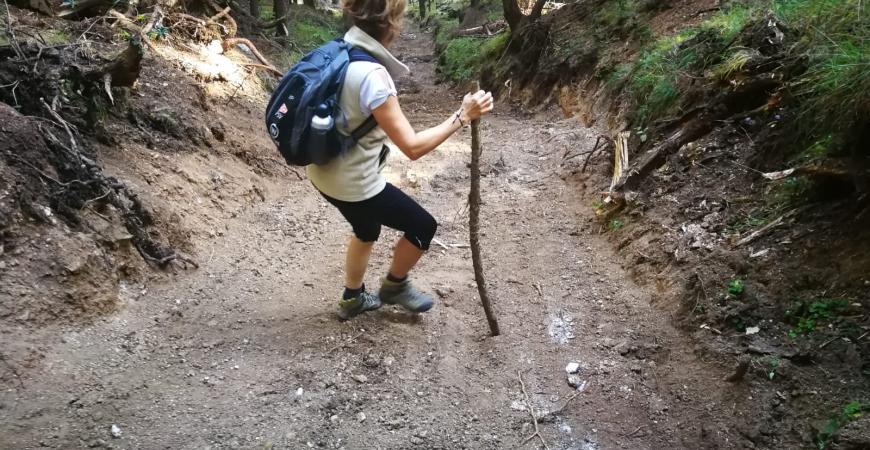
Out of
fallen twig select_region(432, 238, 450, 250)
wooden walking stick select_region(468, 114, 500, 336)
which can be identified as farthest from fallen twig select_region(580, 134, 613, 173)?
wooden walking stick select_region(468, 114, 500, 336)

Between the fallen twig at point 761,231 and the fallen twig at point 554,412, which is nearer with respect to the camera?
the fallen twig at point 554,412

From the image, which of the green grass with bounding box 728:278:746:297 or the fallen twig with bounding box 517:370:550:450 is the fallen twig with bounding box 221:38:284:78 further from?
the green grass with bounding box 728:278:746:297

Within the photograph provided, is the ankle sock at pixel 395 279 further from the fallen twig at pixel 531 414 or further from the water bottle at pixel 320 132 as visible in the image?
the water bottle at pixel 320 132

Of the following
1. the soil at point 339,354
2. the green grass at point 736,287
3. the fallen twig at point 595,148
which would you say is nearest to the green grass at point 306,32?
the soil at point 339,354

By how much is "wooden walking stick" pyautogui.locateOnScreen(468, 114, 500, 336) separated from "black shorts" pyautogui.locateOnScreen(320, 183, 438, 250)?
0.26 m

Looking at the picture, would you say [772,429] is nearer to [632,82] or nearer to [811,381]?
[811,381]

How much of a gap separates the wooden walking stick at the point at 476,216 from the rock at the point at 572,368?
54cm

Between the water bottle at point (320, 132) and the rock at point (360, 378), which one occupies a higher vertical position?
the water bottle at point (320, 132)

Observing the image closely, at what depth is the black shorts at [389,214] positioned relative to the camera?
10.1 ft

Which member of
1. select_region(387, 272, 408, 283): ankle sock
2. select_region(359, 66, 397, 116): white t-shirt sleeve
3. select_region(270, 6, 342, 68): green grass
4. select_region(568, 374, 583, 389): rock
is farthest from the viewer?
select_region(270, 6, 342, 68): green grass

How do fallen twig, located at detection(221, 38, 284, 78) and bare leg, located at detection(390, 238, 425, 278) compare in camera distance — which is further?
fallen twig, located at detection(221, 38, 284, 78)

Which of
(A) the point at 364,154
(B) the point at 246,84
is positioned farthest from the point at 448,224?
(B) the point at 246,84

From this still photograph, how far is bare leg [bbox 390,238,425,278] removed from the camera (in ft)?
11.0

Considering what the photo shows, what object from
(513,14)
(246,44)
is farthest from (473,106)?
(513,14)
